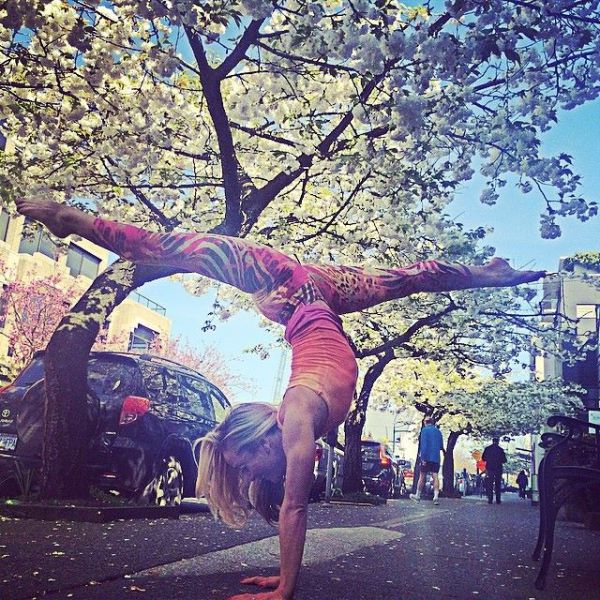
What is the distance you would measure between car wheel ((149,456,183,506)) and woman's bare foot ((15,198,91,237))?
507 cm

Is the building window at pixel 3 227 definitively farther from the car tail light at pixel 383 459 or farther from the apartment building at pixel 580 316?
the apartment building at pixel 580 316

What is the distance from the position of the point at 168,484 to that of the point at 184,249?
5.44 m

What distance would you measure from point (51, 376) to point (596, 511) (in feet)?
25.7

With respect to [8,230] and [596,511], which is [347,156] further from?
[8,230]

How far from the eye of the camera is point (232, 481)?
8.79 feet

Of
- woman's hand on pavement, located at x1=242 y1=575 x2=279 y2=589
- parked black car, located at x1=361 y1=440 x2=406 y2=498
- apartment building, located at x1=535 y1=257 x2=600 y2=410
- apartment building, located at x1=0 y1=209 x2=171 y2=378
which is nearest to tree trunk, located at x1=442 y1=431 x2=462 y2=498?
apartment building, located at x1=535 y1=257 x2=600 y2=410

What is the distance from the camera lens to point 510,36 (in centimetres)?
552

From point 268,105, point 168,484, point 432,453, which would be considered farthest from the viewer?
point 432,453

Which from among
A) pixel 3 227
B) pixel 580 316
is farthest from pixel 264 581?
pixel 580 316

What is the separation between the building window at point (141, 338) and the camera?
4427 cm

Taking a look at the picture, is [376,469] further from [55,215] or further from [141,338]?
[141,338]

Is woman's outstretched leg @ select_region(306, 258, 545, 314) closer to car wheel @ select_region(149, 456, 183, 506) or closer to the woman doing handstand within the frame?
the woman doing handstand

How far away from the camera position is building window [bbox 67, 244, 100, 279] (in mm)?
37375

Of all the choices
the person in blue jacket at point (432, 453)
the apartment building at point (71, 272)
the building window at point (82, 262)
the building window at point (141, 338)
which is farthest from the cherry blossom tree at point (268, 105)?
the building window at point (141, 338)
